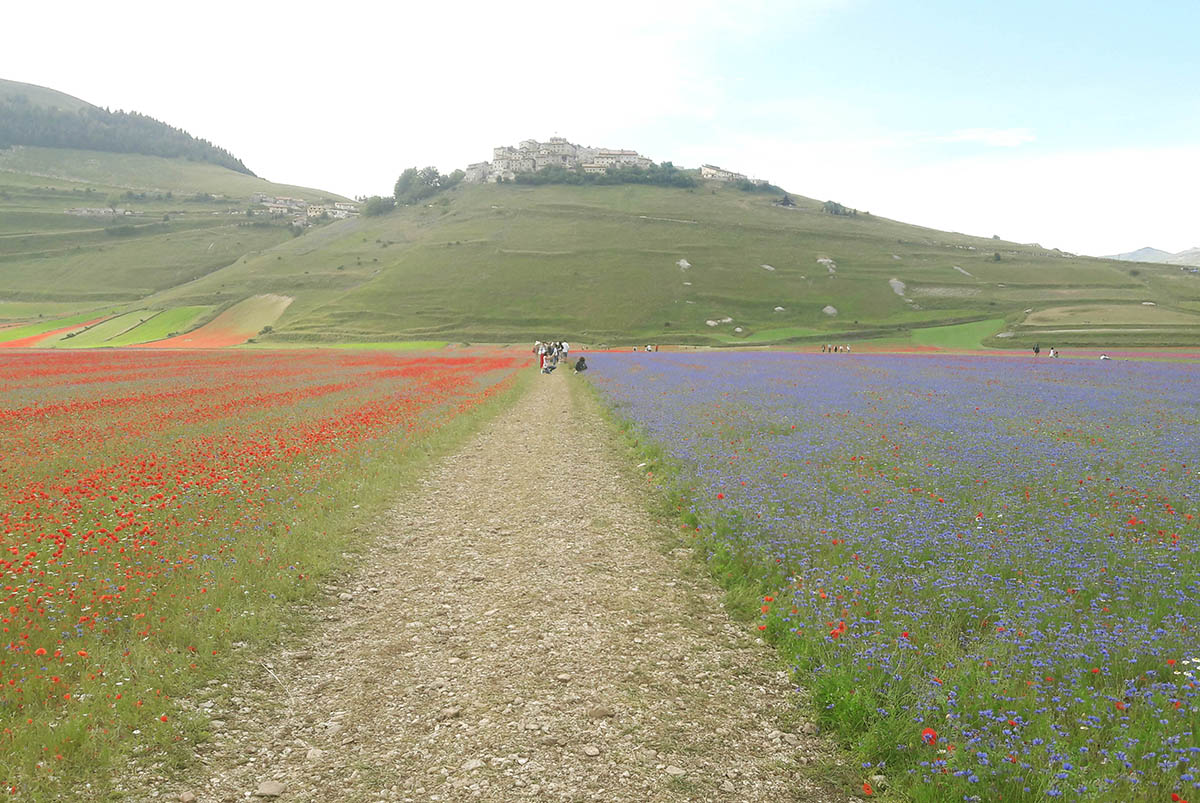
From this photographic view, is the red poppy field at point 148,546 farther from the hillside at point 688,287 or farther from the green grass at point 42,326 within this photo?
the green grass at point 42,326

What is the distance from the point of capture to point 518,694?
666cm

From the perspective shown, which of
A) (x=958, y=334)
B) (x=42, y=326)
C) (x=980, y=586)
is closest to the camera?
(x=980, y=586)

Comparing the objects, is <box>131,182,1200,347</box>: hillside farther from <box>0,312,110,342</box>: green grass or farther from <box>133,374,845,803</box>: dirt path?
<box>133,374,845,803</box>: dirt path

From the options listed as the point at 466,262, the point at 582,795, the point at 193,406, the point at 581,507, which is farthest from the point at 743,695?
the point at 466,262

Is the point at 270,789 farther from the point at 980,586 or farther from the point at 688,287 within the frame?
the point at 688,287

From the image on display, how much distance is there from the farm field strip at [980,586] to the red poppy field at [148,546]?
281 inches

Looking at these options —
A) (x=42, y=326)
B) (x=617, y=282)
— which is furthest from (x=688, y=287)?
(x=42, y=326)

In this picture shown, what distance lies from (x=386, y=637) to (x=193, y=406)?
25458mm

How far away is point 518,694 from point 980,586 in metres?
6.32

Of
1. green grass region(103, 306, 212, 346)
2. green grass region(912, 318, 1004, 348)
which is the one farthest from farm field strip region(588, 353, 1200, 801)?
green grass region(103, 306, 212, 346)

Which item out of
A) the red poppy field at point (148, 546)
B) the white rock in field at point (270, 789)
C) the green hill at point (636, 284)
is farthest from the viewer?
the green hill at point (636, 284)

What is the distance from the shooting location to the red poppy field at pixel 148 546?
5980mm

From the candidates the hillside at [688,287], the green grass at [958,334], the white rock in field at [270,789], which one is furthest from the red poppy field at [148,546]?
the green grass at [958,334]

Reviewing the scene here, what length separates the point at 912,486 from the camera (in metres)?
13.2
